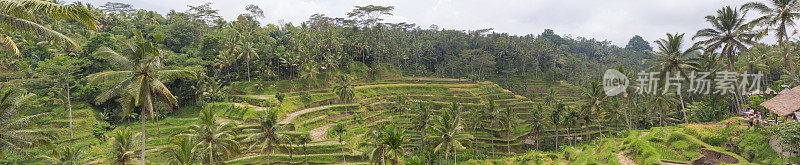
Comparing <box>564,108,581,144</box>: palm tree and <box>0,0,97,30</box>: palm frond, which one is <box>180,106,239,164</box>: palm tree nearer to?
<box>0,0,97,30</box>: palm frond

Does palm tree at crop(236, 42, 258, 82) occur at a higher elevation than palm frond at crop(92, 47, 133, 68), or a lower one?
higher

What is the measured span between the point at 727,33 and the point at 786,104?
10912mm

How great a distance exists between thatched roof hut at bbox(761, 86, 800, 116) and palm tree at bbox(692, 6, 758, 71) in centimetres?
669

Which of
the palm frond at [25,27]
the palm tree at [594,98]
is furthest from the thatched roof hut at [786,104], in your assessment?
the palm frond at [25,27]

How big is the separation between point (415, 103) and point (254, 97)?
25969 mm

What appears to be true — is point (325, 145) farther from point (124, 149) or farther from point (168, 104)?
point (168, 104)

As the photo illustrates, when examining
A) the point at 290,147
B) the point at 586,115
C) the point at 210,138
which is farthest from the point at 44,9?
the point at 586,115

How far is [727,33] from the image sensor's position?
89.6 feet

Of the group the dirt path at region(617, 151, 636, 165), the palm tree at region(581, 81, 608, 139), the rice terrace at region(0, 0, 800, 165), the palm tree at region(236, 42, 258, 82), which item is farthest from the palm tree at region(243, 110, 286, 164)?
the palm tree at region(581, 81, 608, 139)

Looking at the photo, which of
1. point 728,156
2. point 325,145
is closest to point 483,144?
point 325,145

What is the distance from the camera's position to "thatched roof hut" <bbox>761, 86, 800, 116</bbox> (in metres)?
18.4

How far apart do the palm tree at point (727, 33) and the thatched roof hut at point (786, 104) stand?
669 centimetres

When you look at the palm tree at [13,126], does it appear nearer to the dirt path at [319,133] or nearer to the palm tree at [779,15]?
the dirt path at [319,133]

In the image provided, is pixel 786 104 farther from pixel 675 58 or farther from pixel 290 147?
pixel 290 147
